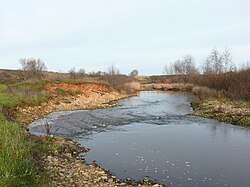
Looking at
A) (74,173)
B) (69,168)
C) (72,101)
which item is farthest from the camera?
(72,101)

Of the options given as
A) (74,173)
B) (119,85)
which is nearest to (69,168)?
(74,173)

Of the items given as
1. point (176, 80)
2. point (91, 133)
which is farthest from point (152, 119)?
point (176, 80)

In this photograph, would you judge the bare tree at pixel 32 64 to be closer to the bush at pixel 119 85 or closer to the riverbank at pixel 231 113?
the bush at pixel 119 85

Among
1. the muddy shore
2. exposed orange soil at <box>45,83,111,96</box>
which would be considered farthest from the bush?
→ the muddy shore

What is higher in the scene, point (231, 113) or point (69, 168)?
point (231, 113)

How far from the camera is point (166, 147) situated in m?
13.0

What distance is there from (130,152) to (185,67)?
8063cm

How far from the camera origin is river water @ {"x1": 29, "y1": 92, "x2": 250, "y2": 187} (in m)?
9.60

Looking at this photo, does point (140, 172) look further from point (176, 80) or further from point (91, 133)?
point (176, 80)

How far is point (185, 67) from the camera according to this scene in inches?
3529

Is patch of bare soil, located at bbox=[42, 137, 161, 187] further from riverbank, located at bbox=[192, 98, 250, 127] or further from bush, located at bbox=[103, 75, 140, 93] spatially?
bush, located at bbox=[103, 75, 140, 93]

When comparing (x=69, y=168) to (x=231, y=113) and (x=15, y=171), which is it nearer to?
(x=15, y=171)

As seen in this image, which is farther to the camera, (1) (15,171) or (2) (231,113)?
(2) (231,113)

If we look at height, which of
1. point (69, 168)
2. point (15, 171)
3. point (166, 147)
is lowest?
point (166, 147)
